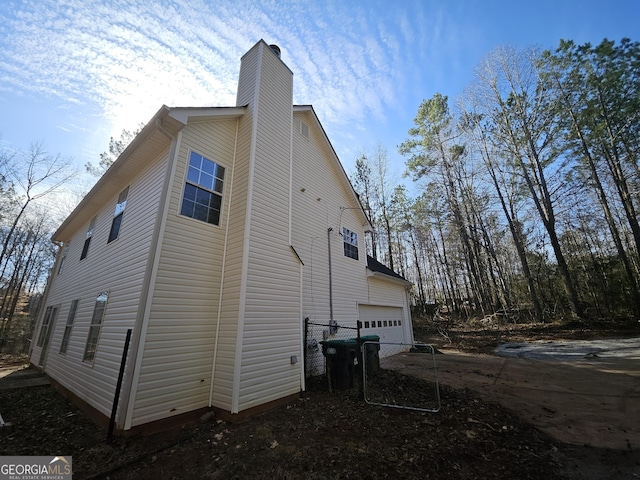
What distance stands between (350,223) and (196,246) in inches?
253

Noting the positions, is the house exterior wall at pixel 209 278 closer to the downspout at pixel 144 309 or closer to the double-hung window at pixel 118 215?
the downspout at pixel 144 309

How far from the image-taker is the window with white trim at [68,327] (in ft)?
22.5

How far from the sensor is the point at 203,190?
5223 mm

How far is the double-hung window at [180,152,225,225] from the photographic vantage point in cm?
494

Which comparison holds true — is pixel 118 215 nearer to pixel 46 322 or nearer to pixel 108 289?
pixel 108 289

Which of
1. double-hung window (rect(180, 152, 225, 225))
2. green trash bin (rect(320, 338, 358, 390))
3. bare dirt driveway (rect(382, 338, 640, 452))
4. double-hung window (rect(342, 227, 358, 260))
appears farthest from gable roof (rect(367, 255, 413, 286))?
double-hung window (rect(180, 152, 225, 225))

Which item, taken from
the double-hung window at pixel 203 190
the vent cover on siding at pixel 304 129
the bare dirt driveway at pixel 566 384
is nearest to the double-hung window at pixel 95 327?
the double-hung window at pixel 203 190

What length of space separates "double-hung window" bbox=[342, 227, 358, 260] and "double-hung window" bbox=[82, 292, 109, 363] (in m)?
6.70

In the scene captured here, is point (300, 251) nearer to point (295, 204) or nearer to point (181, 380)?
point (295, 204)

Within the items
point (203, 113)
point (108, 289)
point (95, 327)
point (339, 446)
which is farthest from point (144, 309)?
point (203, 113)

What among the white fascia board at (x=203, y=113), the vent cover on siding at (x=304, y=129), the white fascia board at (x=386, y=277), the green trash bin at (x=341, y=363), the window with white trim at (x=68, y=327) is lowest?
the green trash bin at (x=341, y=363)

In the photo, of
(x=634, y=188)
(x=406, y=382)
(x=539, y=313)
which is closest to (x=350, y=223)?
(x=406, y=382)

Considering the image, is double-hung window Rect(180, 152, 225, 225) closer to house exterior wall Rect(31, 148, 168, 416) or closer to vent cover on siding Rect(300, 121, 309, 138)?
house exterior wall Rect(31, 148, 168, 416)

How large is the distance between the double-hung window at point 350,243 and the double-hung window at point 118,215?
6505 mm
